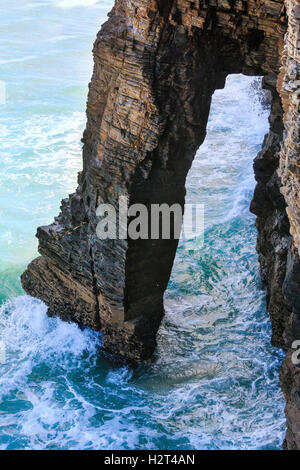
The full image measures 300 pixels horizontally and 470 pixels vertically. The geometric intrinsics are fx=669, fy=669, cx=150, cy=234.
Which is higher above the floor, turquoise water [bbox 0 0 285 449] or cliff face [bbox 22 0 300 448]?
cliff face [bbox 22 0 300 448]

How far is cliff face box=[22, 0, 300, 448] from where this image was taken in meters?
9.95

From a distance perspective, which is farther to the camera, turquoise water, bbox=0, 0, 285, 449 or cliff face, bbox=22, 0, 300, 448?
turquoise water, bbox=0, 0, 285, 449

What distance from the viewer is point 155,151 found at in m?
11.0

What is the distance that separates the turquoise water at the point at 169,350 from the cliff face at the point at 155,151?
2.34ft

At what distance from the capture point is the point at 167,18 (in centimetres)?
1017

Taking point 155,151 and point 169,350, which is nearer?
point 155,151

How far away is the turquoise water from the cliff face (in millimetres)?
713

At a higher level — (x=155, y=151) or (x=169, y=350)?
(x=155, y=151)

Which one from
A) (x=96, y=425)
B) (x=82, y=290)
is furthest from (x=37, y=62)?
(x=96, y=425)

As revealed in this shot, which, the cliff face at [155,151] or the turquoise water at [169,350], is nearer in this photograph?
the cliff face at [155,151]

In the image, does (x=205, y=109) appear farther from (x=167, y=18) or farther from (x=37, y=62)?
(x=37, y=62)

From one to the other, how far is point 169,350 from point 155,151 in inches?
175

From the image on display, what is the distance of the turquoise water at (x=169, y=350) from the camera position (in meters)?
11.6

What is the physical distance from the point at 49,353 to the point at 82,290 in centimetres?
163
